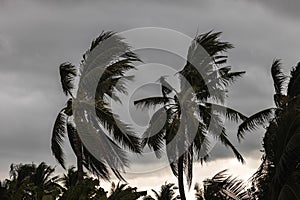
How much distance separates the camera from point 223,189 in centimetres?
1055

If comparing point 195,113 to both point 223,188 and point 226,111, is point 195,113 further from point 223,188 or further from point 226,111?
point 223,188

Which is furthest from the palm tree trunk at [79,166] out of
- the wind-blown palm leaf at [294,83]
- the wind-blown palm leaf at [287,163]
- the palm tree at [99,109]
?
the wind-blown palm leaf at [287,163]

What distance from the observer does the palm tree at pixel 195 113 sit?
20.3m

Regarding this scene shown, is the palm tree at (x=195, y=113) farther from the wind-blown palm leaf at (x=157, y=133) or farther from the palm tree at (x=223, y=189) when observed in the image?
the palm tree at (x=223, y=189)

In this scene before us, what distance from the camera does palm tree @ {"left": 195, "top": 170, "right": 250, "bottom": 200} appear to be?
10.5 meters

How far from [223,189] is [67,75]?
9.61 meters

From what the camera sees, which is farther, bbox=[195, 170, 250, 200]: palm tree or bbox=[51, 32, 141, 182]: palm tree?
bbox=[51, 32, 141, 182]: palm tree

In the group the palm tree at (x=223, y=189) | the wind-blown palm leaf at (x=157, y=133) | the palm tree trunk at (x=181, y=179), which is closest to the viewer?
the palm tree at (x=223, y=189)

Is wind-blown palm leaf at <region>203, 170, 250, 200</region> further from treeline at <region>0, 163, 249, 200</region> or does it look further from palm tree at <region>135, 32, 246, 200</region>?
palm tree at <region>135, 32, 246, 200</region>

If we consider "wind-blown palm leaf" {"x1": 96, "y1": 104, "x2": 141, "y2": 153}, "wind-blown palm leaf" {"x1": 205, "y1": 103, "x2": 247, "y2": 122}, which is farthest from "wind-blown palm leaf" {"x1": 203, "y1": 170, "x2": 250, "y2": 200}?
"wind-blown palm leaf" {"x1": 205, "y1": 103, "x2": 247, "y2": 122}

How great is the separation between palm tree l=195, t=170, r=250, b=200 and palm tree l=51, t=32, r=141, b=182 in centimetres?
670

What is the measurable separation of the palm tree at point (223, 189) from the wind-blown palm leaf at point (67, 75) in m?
8.67

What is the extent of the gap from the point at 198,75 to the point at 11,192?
26.4ft

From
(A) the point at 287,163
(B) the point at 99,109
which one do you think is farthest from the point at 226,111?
(A) the point at 287,163
